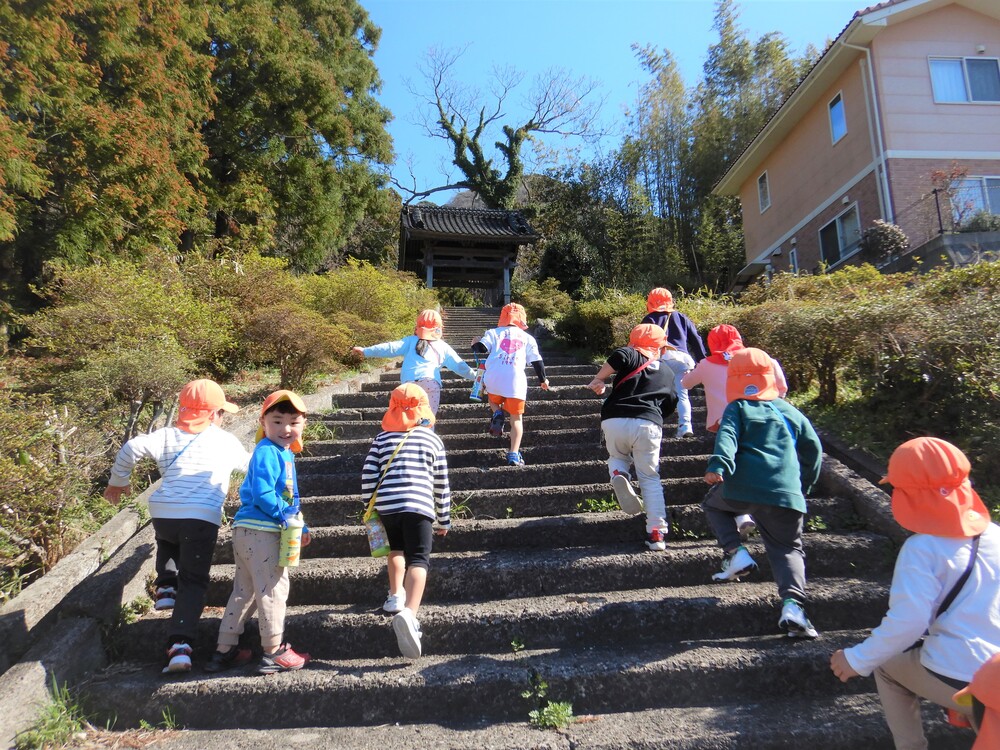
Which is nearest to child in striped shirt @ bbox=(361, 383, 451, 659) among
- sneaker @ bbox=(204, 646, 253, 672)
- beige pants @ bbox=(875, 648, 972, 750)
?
sneaker @ bbox=(204, 646, 253, 672)

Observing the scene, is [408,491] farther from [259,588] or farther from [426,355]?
[426,355]

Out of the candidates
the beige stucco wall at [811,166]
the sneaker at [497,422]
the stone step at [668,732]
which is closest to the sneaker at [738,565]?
the stone step at [668,732]

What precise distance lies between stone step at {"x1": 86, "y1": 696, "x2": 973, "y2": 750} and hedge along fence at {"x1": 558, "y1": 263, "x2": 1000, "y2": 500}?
2.26 meters

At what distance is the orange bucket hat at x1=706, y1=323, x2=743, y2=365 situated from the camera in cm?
442

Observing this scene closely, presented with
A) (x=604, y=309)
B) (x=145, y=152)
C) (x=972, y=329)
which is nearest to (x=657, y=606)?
(x=972, y=329)

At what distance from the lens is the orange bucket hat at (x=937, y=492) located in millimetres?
2039

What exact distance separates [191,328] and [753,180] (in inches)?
702

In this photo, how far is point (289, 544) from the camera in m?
3.09

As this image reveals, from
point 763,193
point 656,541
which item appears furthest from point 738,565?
point 763,193

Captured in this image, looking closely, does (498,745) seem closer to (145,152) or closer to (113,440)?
(113,440)

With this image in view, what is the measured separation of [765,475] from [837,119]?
14556 mm

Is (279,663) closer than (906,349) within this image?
Yes

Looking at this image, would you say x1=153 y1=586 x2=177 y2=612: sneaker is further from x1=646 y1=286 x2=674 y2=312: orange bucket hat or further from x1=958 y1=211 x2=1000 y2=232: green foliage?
x1=958 y1=211 x2=1000 y2=232: green foliage

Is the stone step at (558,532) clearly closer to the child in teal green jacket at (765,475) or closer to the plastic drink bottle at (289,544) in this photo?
the child in teal green jacket at (765,475)
